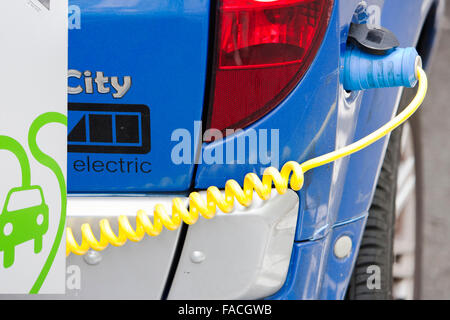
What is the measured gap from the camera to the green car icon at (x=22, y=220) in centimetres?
120

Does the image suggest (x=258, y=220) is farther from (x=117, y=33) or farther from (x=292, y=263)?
(x=117, y=33)

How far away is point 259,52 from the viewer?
140 centimetres

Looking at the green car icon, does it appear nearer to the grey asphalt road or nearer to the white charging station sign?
the white charging station sign

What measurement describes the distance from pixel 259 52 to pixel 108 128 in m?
0.34

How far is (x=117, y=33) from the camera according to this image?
137 centimetres

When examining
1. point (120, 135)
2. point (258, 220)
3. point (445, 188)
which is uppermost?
point (120, 135)

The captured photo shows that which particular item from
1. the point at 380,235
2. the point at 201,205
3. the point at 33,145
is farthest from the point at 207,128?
the point at 380,235

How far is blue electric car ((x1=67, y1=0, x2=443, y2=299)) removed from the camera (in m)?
1.38

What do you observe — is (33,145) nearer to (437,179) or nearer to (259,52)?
(259,52)

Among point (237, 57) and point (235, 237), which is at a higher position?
point (237, 57)

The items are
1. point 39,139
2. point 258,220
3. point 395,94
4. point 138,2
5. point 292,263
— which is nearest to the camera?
point 39,139

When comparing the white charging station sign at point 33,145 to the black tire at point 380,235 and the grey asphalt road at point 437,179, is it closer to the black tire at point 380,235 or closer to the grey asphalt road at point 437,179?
the black tire at point 380,235
